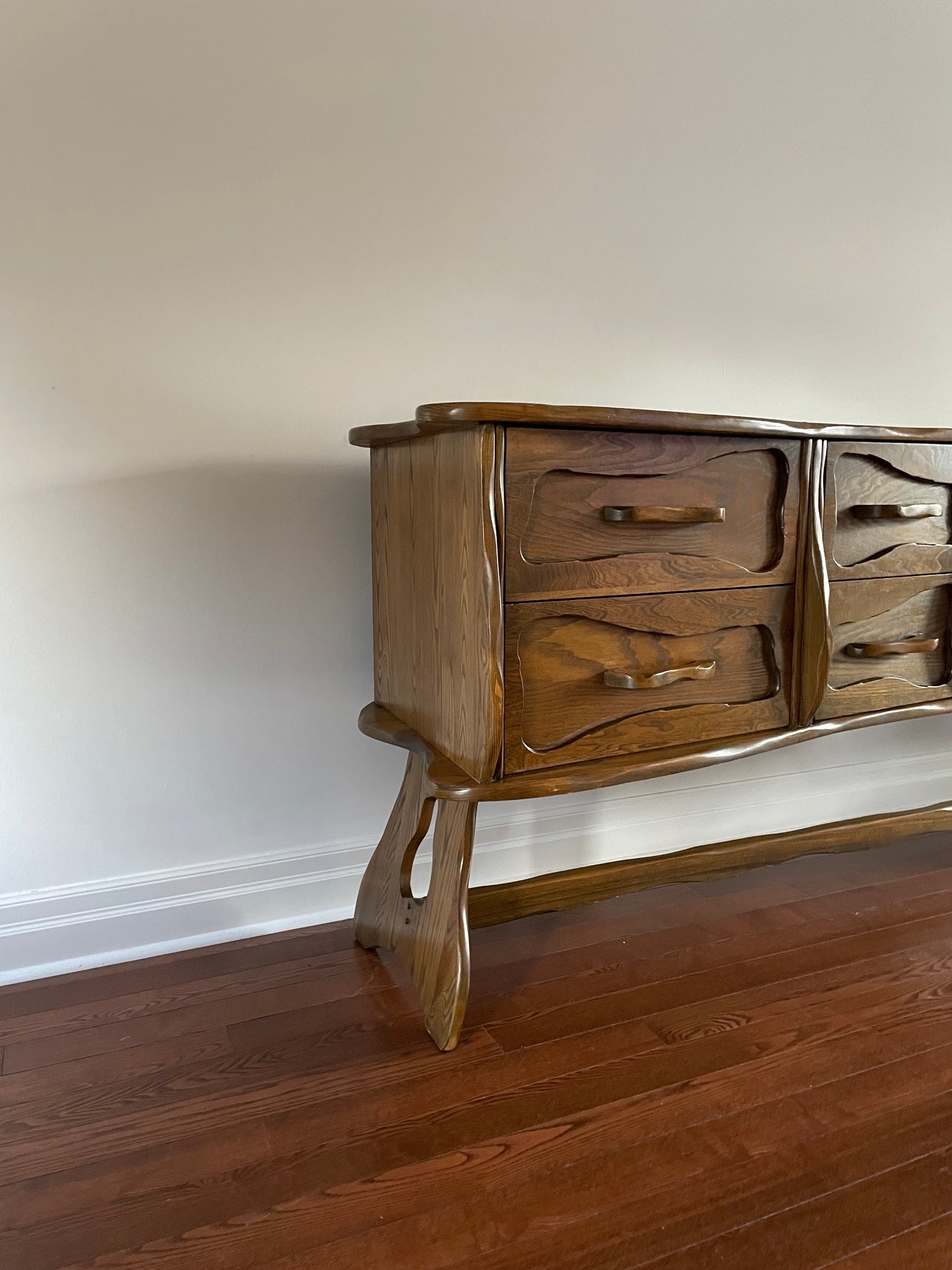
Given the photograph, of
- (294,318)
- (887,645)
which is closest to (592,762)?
(887,645)

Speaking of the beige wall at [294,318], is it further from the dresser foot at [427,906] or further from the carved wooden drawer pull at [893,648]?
the carved wooden drawer pull at [893,648]

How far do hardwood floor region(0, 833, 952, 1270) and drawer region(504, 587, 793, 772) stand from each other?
444 millimetres

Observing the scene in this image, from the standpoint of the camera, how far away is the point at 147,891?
1.59 metres

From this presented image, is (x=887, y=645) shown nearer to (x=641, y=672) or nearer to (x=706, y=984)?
(x=641, y=672)

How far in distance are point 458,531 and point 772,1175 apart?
881mm

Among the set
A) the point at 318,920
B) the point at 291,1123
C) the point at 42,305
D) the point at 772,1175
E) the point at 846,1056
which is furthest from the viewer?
the point at 318,920

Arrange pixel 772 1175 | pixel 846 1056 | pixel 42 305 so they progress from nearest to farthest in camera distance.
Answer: pixel 772 1175 < pixel 846 1056 < pixel 42 305

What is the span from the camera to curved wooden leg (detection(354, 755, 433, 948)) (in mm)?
1492

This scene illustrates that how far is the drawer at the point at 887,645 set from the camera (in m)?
1.47

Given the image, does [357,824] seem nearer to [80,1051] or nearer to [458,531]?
[80,1051]

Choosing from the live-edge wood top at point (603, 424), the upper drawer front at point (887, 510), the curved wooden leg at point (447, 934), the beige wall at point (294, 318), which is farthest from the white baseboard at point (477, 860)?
the live-edge wood top at point (603, 424)

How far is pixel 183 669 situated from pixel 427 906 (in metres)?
0.59

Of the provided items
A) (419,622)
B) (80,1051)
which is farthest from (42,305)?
(80,1051)

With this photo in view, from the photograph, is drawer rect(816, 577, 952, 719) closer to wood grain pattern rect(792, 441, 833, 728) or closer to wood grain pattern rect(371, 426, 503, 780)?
wood grain pattern rect(792, 441, 833, 728)
